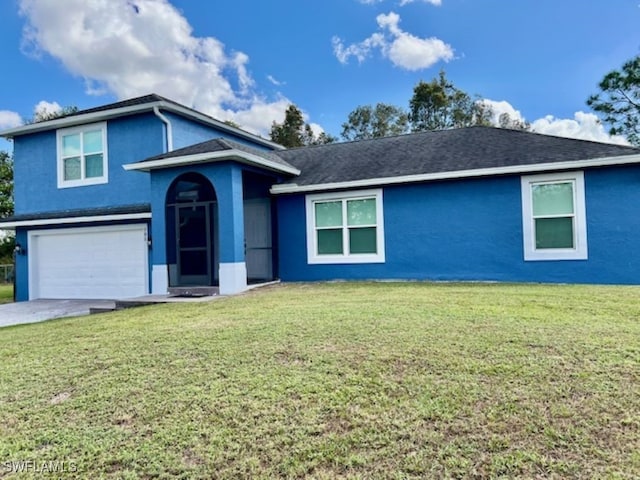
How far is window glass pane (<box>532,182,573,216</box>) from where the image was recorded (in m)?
9.77

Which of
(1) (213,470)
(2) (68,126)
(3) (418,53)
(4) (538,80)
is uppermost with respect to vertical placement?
(3) (418,53)

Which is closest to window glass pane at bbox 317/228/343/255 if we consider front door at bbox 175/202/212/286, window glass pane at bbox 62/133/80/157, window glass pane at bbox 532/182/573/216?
front door at bbox 175/202/212/286

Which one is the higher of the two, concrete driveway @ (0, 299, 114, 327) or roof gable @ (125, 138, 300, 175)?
roof gable @ (125, 138, 300, 175)

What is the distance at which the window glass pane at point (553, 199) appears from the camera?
9.77 metres

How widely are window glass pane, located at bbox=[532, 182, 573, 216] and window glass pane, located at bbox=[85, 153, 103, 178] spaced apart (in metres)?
12.3

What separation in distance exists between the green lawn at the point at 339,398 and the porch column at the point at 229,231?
4103 mm

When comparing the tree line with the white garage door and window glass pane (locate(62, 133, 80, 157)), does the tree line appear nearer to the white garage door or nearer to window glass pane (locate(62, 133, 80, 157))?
window glass pane (locate(62, 133, 80, 157))

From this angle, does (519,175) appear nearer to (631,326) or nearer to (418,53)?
(631,326)

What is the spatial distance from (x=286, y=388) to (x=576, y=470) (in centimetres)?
208

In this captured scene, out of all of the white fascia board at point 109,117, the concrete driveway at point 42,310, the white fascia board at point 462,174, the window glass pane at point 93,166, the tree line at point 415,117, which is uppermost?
the tree line at point 415,117

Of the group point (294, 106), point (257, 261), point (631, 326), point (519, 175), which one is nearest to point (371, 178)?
point (519, 175)

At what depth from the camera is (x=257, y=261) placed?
42.4 ft

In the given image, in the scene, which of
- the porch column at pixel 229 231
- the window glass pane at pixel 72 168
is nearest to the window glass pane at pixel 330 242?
the porch column at pixel 229 231

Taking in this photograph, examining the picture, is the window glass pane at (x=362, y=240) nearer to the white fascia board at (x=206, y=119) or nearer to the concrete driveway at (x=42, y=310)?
the concrete driveway at (x=42, y=310)
